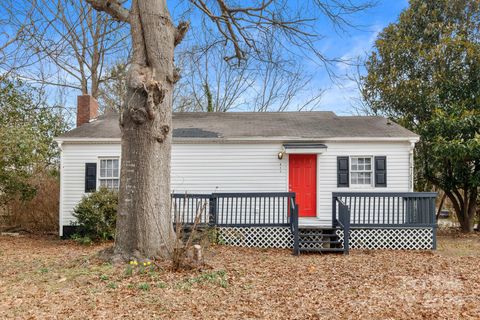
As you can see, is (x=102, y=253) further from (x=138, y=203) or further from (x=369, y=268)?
(x=369, y=268)

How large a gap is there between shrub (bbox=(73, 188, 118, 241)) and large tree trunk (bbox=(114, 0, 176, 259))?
3.65 m

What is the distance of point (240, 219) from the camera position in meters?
10.0

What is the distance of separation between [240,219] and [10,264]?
5420 mm

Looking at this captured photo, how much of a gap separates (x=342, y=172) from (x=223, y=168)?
144 inches

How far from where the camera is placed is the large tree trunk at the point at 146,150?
21.2ft

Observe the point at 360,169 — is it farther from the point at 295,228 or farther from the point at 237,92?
the point at 237,92

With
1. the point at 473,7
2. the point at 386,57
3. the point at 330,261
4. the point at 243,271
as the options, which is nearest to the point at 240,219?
the point at 330,261

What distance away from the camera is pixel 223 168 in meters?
11.2

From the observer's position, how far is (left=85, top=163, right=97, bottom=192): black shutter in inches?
439

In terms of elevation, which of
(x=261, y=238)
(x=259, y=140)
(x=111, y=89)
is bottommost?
(x=261, y=238)

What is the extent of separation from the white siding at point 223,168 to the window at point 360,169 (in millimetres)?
246

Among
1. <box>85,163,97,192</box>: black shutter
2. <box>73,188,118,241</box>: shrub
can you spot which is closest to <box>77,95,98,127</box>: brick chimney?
<box>85,163,97,192</box>: black shutter

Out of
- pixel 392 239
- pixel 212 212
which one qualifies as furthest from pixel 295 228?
pixel 392 239

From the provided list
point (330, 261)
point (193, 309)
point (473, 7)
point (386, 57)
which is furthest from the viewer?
point (386, 57)
